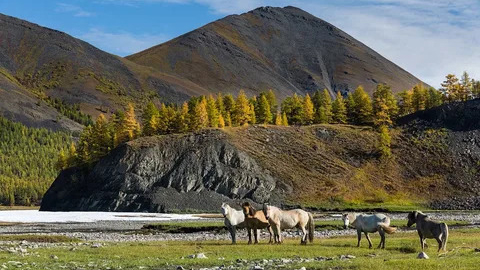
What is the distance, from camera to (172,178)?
13388 cm

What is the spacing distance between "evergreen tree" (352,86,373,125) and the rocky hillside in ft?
30.8

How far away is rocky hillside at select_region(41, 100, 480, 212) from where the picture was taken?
433 feet

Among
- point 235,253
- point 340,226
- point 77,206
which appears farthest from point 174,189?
point 235,253

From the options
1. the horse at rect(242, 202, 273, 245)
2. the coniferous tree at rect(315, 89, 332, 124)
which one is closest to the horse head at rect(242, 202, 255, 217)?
the horse at rect(242, 202, 273, 245)

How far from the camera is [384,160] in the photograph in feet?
493

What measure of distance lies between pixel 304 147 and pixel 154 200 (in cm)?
4869

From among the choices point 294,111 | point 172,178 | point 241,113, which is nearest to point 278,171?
point 172,178

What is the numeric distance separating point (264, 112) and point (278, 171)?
34408 millimetres

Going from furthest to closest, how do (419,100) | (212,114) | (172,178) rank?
(419,100) → (212,114) → (172,178)

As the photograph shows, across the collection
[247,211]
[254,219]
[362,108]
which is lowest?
[254,219]

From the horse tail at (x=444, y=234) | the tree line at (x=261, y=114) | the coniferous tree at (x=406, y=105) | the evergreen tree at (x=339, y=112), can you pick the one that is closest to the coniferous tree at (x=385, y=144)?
the tree line at (x=261, y=114)

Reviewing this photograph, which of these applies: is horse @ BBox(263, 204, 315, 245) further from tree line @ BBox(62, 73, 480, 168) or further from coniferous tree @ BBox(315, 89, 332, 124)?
coniferous tree @ BBox(315, 89, 332, 124)

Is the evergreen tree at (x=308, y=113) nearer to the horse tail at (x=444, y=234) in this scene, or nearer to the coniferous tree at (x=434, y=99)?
the coniferous tree at (x=434, y=99)

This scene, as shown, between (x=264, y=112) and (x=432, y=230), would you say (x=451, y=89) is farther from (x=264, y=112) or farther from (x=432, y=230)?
(x=432, y=230)
